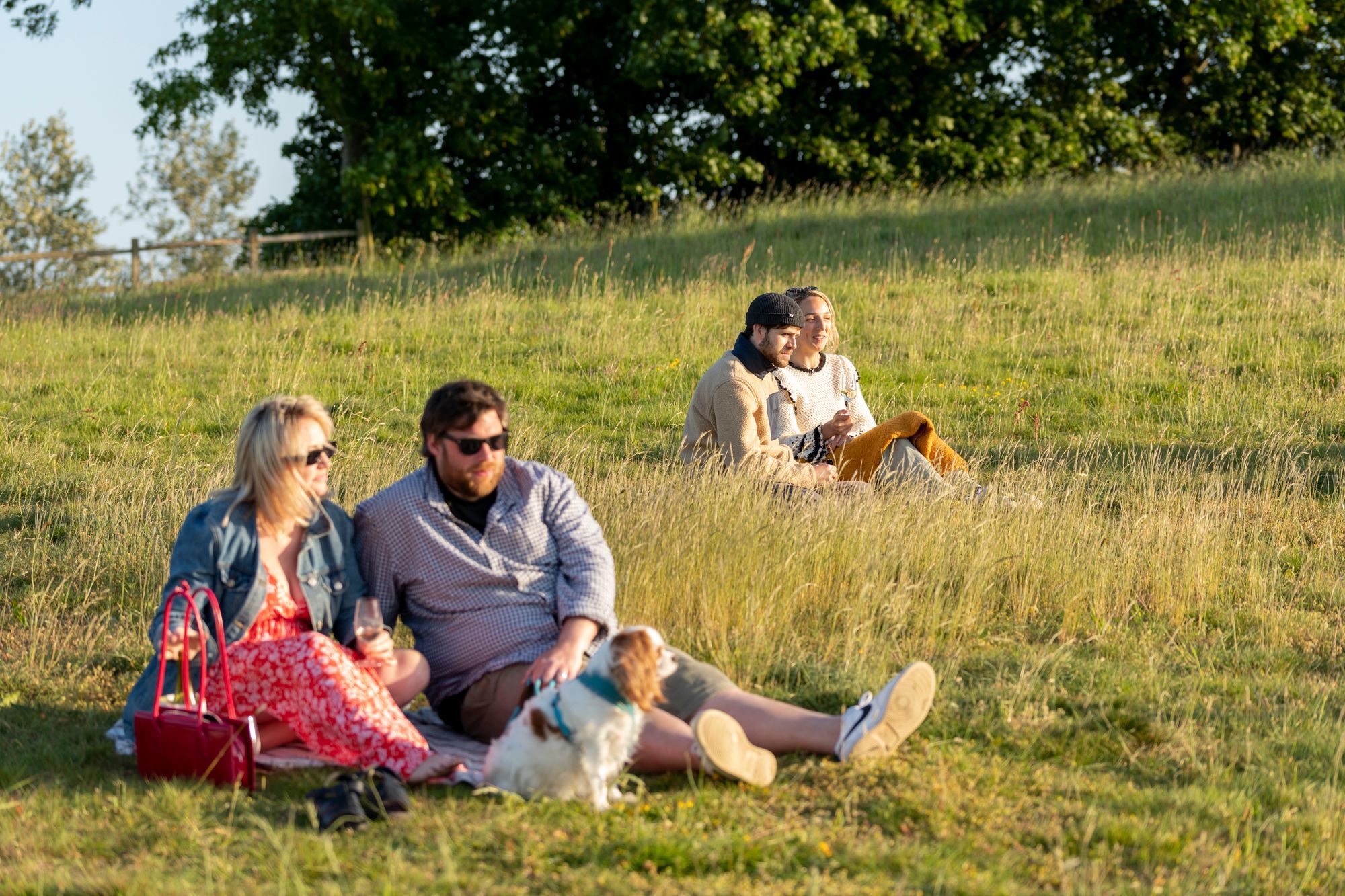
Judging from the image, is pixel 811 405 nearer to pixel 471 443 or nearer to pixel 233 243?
pixel 471 443

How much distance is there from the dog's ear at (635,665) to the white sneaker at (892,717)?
33.0 inches

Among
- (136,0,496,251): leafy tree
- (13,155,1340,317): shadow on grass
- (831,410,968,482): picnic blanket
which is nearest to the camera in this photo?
(831,410,968,482): picnic blanket

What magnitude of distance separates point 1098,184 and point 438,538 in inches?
675

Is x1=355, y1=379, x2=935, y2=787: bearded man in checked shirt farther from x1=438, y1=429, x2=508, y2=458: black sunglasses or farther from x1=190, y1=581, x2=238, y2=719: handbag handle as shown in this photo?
x1=190, y1=581, x2=238, y2=719: handbag handle

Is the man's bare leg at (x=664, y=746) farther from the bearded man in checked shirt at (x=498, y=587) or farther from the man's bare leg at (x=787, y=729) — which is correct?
the man's bare leg at (x=787, y=729)

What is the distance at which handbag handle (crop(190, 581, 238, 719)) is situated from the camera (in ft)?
13.8

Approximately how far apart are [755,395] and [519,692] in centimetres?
294

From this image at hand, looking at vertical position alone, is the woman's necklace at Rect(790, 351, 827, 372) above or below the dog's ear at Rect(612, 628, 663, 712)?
above

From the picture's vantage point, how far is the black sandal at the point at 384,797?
3.90 meters

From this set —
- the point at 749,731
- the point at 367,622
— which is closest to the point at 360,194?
the point at 367,622

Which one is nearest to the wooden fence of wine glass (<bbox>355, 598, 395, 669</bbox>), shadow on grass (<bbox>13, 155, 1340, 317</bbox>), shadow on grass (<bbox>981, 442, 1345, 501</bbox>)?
shadow on grass (<bbox>13, 155, 1340, 317</bbox>)

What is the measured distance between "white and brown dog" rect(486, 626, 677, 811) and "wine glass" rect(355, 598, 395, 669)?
585mm

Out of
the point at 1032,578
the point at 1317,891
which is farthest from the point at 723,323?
the point at 1317,891

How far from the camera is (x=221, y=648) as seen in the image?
167 inches
